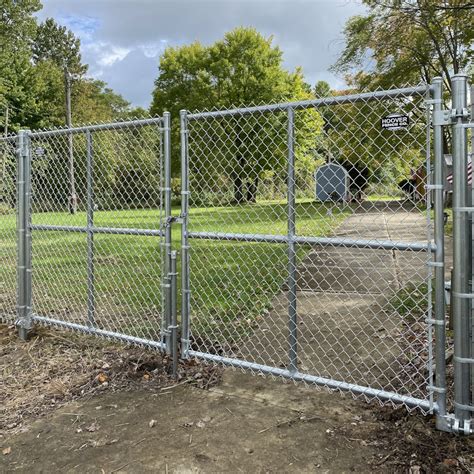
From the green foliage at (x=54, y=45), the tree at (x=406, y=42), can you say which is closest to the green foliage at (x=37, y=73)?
the green foliage at (x=54, y=45)

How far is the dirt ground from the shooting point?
2.74 metres

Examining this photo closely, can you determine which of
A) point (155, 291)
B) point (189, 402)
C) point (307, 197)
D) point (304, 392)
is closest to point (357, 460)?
point (304, 392)

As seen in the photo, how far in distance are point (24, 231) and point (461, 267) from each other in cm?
394

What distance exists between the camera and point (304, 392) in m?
3.57

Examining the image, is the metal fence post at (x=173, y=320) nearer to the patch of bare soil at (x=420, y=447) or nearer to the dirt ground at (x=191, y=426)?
the dirt ground at (x=191, y=426)

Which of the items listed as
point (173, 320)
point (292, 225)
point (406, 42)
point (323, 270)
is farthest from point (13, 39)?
point (292, 225)

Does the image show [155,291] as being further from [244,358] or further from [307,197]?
[307,197]

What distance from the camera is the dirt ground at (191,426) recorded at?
2.74m

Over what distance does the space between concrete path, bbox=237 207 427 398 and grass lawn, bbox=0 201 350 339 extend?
1.44ft

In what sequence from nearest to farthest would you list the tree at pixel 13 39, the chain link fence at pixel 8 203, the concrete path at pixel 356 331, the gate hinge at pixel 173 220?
the gate hinge at pixel 173 220, the concrete path at pixel 356 331, the chain link fence at pixel 8 203, the tree at pixel 13 39

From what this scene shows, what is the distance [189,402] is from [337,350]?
4.96 ft

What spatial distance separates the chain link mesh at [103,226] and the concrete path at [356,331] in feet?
4.32

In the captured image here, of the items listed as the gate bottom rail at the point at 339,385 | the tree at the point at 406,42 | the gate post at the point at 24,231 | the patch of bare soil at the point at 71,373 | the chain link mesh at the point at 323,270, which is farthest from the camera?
the tree at the point at 406,42

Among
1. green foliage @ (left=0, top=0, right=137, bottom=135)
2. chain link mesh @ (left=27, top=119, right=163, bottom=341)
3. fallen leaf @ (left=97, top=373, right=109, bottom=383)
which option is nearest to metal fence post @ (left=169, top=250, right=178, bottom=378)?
chain link mesh @ (left=27, top=119, right=163, bottom=341)
